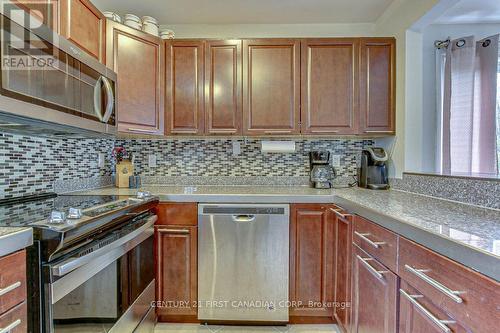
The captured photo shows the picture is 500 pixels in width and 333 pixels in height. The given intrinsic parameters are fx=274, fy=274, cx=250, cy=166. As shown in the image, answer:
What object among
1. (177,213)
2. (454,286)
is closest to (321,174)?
(177,213)

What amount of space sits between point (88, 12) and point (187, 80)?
0.74 metres

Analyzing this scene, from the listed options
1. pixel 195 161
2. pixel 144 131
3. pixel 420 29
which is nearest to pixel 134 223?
pixel 144 131

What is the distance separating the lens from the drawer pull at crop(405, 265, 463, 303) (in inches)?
28.6

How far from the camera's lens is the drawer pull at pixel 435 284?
2.39 ft

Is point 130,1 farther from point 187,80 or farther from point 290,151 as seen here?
point 290,151

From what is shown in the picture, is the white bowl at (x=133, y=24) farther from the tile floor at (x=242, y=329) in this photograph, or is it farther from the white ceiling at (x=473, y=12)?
the white ceiling at (x=473, y=12)

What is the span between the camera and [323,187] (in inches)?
89.0

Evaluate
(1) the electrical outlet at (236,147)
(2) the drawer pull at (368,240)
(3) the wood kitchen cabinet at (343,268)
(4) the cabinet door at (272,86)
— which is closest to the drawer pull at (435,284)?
(2) the drawer pull at (368,240)

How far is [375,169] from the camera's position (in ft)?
7.09

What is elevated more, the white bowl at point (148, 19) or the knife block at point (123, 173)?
the white bowl at point (148, 19)

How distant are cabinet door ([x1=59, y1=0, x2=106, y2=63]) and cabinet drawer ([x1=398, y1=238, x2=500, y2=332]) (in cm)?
195

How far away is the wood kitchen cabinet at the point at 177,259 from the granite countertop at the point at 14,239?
104cm

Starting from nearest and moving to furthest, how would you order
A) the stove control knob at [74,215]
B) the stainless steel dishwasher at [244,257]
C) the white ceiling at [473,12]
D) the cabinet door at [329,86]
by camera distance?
the stove control knob at [74,215], the stainless steel dishwasher at [244,257], the white ceiling at [473,12], the cabinet door at [329,86]

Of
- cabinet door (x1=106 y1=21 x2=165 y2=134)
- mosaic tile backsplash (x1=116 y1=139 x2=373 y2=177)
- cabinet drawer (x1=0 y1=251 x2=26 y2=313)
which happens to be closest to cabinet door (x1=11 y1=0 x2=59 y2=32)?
cabinet door (x1=106 y1=21 x2=165 y2=134)
